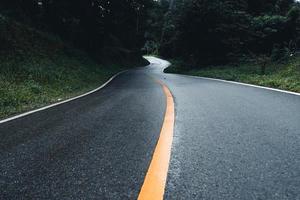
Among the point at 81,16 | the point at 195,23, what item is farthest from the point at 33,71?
the point at 195,23

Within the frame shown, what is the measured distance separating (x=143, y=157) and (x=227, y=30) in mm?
27350

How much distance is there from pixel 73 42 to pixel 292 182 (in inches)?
982

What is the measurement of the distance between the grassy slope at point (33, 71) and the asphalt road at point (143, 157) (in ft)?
10.5

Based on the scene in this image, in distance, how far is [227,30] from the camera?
28.1m

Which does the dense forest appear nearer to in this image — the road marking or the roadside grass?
the roadside grass

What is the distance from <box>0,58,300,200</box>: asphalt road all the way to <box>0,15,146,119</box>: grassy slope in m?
3.21

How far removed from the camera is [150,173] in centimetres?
244

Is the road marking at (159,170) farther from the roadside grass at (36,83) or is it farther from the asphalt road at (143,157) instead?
the roadside grass at (36,83)

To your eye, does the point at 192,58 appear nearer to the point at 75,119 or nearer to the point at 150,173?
the point at 75,119

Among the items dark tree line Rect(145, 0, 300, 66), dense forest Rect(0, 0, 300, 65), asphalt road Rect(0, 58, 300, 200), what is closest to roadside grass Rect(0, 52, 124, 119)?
asphalt road Rect(0, 58, 300, 200)

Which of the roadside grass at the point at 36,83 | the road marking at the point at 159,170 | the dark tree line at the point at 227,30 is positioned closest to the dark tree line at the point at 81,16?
the dark tree line at the point at 227,30

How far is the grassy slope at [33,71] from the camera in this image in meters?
8.71

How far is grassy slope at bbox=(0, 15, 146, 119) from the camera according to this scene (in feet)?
28.6

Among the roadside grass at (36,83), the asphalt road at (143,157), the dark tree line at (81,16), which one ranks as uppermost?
the dark tree line at (81,16)
